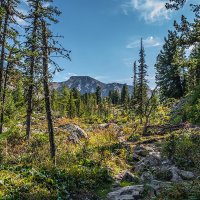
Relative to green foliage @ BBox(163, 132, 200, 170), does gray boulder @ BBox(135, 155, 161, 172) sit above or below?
below

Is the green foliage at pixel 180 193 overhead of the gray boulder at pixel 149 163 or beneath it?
overhead

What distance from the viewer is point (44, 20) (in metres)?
18.5

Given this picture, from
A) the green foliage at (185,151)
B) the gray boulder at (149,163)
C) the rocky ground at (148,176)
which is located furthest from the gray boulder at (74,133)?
the green foliage at (185,151)

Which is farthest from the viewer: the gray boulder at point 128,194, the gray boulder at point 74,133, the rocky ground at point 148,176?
the gray boulder at point 74,133

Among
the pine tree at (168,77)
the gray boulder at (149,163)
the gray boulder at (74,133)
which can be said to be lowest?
the gray boulder at (149,163)

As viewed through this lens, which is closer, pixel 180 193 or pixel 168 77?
pixel 180 193

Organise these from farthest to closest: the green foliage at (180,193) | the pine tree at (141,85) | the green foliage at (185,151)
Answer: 1. the pine tree at (141,85)
2. the green foliage at (185,151)
3. the green foliage at (180,193)

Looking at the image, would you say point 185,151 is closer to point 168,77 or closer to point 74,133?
point 74,133

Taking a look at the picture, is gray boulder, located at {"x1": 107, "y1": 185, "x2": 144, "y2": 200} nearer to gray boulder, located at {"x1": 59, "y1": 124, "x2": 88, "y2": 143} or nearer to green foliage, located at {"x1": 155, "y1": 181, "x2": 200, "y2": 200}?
green foliage, located at {"x1": 155, "y1": 181, "x2": 200, "y2": 200}

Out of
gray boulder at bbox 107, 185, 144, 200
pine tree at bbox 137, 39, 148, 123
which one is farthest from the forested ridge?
pine tree at bbox 137, 39, 148, 123

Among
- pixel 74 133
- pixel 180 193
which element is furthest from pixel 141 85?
pixel 180 193

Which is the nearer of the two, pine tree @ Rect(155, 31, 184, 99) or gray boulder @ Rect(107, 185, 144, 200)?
gray boulder @ Rect(107, 185, 144, 200)

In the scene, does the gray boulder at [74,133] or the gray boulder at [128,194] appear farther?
the gray boulder at [74,133]

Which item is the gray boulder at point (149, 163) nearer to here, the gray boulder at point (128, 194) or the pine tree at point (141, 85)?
the gray boulder at point (128, 194)
